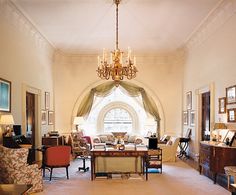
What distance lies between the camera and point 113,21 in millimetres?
9250

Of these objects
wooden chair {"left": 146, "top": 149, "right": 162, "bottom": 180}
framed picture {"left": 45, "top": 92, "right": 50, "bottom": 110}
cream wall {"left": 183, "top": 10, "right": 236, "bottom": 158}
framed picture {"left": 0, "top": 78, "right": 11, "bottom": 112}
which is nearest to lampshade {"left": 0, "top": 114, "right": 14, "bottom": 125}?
framed picture {"left": 0, "top": 78, "right": 11, "bottom": 112}

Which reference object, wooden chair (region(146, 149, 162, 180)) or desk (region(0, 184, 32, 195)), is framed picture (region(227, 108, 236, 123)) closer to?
wooden chair (region(146, 149, 162, 180))

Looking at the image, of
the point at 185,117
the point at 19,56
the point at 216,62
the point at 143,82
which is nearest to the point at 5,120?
the point at 19,56

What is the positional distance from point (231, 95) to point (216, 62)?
1.54 meters

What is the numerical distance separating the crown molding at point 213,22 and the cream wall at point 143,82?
1.99m

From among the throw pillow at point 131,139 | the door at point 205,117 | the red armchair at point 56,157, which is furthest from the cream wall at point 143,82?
the red armchair at point 56,157

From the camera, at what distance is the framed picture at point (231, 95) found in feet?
24.8

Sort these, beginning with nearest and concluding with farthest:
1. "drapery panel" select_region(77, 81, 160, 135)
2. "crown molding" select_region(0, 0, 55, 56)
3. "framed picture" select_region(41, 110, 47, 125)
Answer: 1. "crown molding" select_region(0, 0, 55, 56)
2. "framed picture" select_region(41, 110, 47, 125)
3. "drapery panel" select_region(77, 81, 160, 135)

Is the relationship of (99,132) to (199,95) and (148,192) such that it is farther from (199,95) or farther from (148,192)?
(148,192)

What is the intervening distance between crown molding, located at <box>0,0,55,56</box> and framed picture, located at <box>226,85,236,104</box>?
558 cm

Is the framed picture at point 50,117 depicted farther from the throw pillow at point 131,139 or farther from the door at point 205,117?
the door at point 205,117

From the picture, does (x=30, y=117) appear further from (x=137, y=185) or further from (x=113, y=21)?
(x=137, y=185)

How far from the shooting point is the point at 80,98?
13.6 metres

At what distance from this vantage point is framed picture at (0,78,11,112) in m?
7.39
